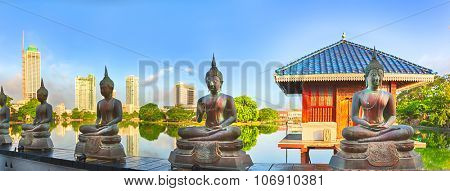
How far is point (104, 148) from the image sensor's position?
20.0ft

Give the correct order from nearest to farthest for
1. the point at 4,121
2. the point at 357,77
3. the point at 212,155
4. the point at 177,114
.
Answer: the point at 212,155 → the point at 4,121 → the point at 357,77 → the point at 177,114

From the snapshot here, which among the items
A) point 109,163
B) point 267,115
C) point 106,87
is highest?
point 106,87

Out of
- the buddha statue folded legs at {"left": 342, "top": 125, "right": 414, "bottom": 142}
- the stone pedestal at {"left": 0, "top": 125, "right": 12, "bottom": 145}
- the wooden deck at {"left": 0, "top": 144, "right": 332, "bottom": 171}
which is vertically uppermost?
the buddha statue folded legs at {"left": 342, "top": 125, "right": 414, "bottom": 142}

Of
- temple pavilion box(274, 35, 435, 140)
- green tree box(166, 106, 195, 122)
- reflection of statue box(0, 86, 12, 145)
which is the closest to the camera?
reflection of statue box(0, 86, 12, 145)

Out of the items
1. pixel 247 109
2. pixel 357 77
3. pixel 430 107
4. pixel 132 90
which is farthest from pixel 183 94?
pixel 247 109

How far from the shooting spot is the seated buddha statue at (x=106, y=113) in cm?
616

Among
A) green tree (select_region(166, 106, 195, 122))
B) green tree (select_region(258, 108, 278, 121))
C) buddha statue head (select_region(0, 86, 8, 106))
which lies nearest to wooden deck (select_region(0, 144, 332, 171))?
buddha statue head (select_region(0, 86, 8, 106))

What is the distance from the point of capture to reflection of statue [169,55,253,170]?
16.1 feet

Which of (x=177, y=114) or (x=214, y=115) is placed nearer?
(x=214, y=115)

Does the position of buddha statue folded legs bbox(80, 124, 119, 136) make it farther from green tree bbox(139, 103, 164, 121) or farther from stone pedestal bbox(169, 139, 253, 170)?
green tree bbox(139, 103, 164, 121)

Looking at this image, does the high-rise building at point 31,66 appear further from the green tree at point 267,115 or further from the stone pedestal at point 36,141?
the green tree at point 267,115

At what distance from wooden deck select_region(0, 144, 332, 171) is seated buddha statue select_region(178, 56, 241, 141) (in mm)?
675

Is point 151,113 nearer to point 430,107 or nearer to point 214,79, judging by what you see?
point 214,79

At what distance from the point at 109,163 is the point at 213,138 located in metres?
2.00
